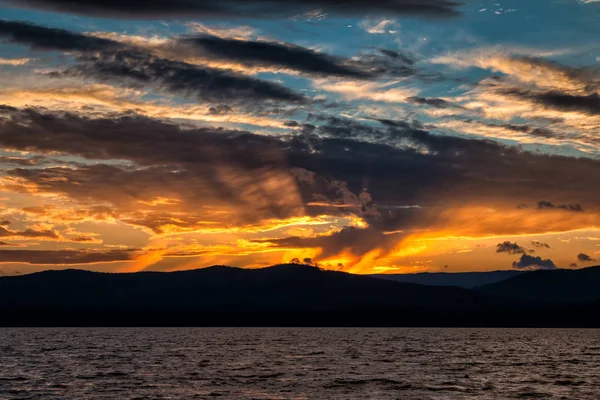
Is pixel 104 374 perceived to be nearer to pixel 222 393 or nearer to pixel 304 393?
pixel 222 393

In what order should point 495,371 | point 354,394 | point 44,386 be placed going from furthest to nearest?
point 495,371 → point 44,386 → point 354,394

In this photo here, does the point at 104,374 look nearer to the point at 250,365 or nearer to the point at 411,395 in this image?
the point at 250,365

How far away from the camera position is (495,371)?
397ft

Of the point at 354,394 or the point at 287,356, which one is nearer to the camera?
the point at 354,394

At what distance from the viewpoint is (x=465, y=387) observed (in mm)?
93438

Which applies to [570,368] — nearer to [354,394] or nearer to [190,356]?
[354,394]

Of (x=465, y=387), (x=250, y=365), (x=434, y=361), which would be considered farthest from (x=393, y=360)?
(x=465, y=387)

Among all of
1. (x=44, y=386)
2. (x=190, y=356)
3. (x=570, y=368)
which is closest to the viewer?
(x=44, y=386)

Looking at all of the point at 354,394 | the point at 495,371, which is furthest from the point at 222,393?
the point at 495,371

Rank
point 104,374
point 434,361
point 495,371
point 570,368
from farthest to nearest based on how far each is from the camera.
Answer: point 434,361 → point 570,368 → point 495,371 → point 104,374

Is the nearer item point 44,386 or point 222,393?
point 222,393

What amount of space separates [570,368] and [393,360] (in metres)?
34.2

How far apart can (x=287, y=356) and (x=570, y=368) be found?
188 ft

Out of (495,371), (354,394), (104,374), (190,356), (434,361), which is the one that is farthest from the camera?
(190,356)
